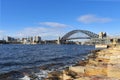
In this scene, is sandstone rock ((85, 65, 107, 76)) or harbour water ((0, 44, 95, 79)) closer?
sandstone rock ((85, 65, 107, 76))

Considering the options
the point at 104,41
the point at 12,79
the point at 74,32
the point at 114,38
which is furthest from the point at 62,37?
the point at 12,79

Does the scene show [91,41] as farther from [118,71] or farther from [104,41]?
[118,71]

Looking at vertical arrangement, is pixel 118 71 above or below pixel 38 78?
above

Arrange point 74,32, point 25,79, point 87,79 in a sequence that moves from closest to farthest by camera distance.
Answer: point 87,79
point 25,79
point 74,32

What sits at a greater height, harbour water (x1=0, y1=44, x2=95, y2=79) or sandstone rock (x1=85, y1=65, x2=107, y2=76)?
sandstone rock (x1=85, y1=65, x2=107, y2=76)

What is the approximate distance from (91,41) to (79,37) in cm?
1159

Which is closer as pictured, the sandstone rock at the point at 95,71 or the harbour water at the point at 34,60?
the sandstone rock at the point at 95,71

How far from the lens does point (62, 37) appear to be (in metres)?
199

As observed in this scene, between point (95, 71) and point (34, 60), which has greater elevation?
point (95, 71)

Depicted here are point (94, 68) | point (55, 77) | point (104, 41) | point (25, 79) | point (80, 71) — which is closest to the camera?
point (94, 68)

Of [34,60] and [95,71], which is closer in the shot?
[95,71]

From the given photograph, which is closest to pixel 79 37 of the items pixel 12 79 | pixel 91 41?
pixel 91 41

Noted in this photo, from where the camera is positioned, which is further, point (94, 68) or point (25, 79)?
point (25, 79)

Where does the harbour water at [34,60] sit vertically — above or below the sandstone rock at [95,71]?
below
